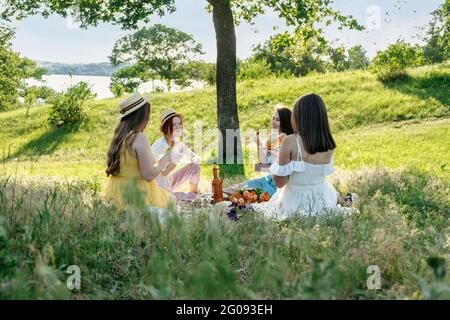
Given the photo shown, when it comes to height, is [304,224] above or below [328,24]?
below

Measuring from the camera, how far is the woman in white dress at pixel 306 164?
264 inches

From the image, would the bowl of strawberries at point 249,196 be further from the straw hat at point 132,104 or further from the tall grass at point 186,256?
the tall grass at point 186,256

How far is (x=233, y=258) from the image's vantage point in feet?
13.7

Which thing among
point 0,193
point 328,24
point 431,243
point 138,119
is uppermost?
point 328,24

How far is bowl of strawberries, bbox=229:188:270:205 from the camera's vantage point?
26.2 feet

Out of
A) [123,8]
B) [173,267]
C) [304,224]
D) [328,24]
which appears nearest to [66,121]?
[123,8]

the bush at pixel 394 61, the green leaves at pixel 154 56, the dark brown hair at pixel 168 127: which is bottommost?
the dark brown hair at pixel 168 127

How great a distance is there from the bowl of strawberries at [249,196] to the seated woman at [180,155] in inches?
36.5

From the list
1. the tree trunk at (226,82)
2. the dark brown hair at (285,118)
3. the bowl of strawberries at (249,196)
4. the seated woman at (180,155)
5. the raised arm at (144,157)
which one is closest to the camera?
the raised arm at (144,157)

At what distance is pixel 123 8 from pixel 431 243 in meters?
10.8

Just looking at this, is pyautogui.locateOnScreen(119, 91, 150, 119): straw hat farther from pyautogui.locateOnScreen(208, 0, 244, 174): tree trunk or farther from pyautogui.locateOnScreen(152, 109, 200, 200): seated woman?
pyautogui.locateOnScreen(208, 0, 244, 174): tree trunk

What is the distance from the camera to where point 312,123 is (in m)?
6.74

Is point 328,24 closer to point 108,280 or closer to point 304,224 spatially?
point 304,224

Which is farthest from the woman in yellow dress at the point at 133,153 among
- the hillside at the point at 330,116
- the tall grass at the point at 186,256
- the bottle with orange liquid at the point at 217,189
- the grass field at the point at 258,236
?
the hillside at the point at 330,116
